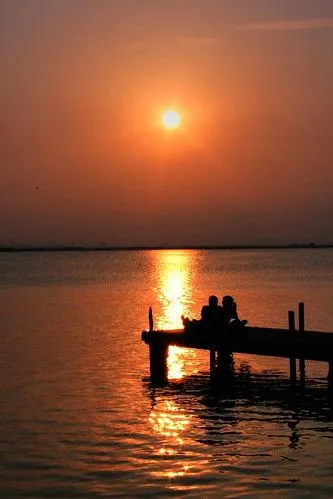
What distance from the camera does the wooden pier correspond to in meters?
26.1

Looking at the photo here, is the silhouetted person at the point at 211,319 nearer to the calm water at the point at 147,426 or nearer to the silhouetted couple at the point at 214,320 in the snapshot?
the silhouetted couple at the point at 214,320

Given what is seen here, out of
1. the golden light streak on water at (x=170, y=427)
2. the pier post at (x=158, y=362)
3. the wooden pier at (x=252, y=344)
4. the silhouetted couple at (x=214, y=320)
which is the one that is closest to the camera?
the golden light streak on water at (x=170, y=427)

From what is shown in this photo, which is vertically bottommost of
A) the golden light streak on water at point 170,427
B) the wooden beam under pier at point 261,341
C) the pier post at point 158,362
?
the golden light streak on water at point 170,427

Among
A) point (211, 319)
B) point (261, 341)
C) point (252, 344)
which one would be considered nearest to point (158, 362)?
point (211, 319)

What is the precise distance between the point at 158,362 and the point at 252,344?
4.04 m

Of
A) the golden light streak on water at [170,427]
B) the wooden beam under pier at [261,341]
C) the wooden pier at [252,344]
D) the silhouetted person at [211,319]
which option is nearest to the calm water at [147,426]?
the golden light streak on water at [170,427]

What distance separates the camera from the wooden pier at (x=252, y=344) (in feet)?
85.7

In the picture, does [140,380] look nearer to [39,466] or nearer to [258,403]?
[258,403]

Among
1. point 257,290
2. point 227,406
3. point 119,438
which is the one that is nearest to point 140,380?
point 227,406

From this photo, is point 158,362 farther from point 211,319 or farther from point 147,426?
point 147,426

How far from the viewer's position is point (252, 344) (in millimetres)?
27641

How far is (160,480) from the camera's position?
56.3ft

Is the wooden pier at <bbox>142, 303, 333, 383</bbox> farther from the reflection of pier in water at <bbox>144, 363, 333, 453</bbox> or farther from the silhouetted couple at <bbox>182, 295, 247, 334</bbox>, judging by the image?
the reflection of pier in water at <bbox>144, 363, 333, 453</bbox>

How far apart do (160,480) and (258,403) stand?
28.1 ft
